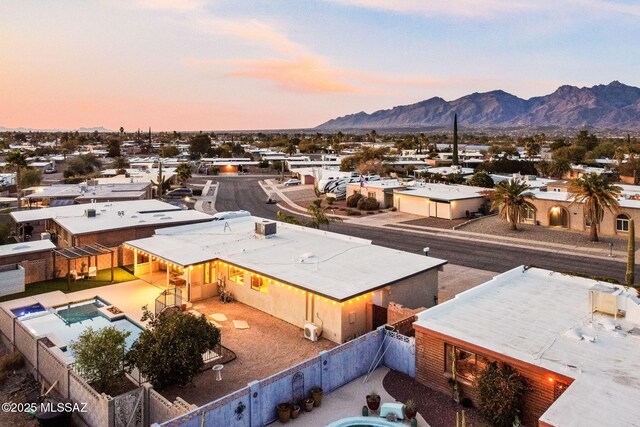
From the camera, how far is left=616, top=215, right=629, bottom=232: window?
156 ft

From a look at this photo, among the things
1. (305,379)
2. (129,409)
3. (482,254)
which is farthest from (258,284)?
(482,254)

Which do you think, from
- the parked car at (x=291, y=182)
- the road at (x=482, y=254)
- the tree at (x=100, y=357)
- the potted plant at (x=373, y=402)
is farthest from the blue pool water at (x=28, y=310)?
the parked car at (x=291, y=182)

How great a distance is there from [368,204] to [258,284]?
42.5 m

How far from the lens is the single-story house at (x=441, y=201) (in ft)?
193

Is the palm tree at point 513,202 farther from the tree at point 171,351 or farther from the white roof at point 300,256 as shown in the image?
the tree at point 171,351

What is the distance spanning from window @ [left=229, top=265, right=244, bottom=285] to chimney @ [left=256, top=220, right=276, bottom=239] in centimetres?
486

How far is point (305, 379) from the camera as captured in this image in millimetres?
17000

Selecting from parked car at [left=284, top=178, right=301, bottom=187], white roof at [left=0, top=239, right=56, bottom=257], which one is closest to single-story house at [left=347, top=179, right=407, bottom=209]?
parked car at [left=284, top=178, right=301, bottom=187]

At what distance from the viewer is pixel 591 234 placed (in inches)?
1806

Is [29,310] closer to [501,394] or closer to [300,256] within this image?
[300,256]

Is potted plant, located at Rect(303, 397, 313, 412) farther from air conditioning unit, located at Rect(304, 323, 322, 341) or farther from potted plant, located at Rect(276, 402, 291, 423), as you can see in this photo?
air conditioning unit, located at Rect(304, 323, 322, 341)

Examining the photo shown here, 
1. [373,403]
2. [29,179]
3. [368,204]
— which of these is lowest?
[373,403]

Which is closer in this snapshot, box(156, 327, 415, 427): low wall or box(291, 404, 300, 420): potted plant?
box(156, 327, 415, 427): low wall

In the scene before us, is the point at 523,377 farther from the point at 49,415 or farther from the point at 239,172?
the point at 239,172
